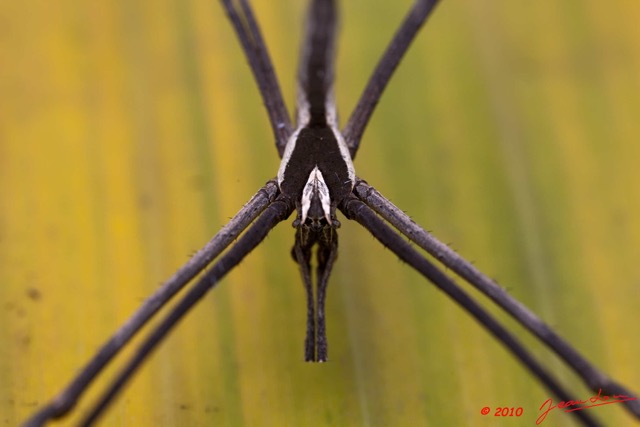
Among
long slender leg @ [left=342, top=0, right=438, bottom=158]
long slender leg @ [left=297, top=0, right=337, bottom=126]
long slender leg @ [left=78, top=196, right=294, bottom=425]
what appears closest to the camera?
long slender leg @ [left=297, top=0, right=337, bottom=126]

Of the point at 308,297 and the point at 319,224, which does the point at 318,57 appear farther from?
the point at 308,297

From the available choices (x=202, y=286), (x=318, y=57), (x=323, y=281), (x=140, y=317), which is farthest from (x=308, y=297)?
(x=318, y=57)

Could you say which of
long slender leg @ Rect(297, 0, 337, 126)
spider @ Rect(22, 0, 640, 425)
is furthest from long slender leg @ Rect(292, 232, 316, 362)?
long slender leg @ Rect(297, 0, 337, 126)

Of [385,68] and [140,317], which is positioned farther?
[385,68]

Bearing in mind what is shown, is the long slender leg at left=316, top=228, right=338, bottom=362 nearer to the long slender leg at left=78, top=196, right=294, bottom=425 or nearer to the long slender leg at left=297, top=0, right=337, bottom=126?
the long slender leg at left=78, top=196, right=294, bottom=425

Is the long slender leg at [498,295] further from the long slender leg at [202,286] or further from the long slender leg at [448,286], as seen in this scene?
the long slender leg at [202,286]

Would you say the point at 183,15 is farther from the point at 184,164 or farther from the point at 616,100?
the point at 616,100
